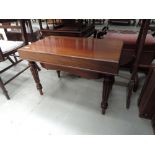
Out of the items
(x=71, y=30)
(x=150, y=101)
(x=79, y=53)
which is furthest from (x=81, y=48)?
(x=71, y=30)

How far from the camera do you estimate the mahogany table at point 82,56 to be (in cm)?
92

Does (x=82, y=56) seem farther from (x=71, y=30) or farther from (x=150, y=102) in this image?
(x=71, y=30)

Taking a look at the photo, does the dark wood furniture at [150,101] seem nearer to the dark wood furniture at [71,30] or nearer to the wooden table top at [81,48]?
the wooden table top at [81,48]

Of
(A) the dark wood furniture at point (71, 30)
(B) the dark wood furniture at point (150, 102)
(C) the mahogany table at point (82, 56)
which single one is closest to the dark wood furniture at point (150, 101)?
(B) the dark wood furniture at point (150, 102)

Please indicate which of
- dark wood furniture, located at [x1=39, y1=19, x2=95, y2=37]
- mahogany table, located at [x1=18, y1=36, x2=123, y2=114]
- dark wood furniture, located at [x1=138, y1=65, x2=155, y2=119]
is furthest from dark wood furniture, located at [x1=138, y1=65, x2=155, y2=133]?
dark wood furniture, located at [x1=39, y1=19, x2=95, y2=37]

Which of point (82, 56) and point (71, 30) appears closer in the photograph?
point (82, 56)

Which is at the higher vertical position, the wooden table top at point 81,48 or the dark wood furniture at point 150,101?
the wooden table top at point 81,48

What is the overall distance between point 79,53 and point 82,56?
6cm

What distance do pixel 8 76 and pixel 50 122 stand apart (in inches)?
42.4

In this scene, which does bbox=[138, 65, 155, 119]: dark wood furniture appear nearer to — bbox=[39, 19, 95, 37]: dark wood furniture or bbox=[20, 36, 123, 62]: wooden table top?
bbox=[20, 36, 123, 62]: wooden table top

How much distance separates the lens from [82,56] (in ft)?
3.17
